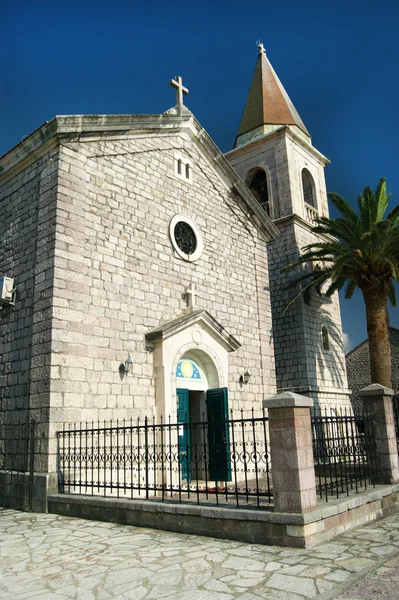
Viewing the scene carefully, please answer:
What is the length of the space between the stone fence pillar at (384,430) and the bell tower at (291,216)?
9.25m

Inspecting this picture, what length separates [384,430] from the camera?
839 centimetres

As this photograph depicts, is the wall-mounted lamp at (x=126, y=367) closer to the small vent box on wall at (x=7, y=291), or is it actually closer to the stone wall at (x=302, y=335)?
the small vent box on wall at (x=7, y=291)

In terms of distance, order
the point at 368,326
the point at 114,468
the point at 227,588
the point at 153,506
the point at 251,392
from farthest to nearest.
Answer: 1. the point at 368,326
2. the point at 251,392
3. the point at 114,468
4. the point at 153,506
5. the point at 227,588

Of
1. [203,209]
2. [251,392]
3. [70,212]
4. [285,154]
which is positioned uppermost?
[285,154]

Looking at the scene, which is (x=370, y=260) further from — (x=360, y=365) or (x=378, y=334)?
(x=360, y=365)

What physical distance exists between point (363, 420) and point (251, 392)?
470cm

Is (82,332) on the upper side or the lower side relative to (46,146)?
lower

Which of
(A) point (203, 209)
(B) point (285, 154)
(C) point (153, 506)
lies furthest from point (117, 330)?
(B) point (285, 154)

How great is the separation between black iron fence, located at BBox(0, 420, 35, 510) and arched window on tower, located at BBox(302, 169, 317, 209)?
16398mm

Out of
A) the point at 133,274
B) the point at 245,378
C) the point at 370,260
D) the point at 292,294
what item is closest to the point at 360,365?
the point at 292,294

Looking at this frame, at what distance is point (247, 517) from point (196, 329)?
5.71 metres

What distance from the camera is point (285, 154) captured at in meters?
20.4

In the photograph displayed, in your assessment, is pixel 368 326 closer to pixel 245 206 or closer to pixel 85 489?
pixel 245 206

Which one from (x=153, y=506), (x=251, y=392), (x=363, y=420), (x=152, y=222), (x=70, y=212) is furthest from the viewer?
(x=251, y=392)
